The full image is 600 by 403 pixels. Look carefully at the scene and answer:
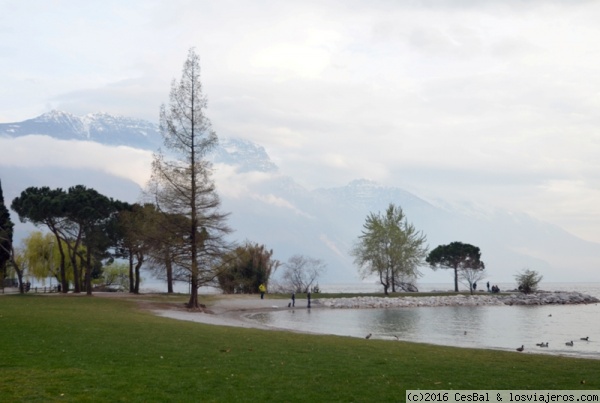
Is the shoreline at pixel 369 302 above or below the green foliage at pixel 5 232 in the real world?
below

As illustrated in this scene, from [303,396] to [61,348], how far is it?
7.95 m

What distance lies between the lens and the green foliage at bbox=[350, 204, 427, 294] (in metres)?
80.6

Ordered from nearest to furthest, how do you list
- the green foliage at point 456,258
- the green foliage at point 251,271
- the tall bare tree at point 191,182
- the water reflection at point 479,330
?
1. the water reflection at point 479,330
2. the tall bare tree at point 191,182
3. the green foliage at point 251,271
4. the green foliage at point 456,258

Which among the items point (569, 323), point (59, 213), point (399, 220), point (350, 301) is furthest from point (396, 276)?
point (59, 213)

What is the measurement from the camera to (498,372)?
46.4 feet

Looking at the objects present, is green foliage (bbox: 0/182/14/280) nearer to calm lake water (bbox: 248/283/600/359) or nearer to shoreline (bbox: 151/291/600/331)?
shoreline (bbox: 151/291/600/331)

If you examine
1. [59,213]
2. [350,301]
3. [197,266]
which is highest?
[59,213]

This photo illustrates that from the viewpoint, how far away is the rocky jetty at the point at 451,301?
6247 centimetres

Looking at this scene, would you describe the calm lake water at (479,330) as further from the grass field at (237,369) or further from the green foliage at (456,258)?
the green foliage at (456,258)

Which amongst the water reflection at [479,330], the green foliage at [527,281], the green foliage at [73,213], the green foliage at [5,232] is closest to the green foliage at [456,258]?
the green foliage at [527,281]

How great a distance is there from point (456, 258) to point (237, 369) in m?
83.7

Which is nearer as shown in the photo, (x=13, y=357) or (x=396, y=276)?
(x=13, y=357)

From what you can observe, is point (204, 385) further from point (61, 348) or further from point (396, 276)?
point (396, 276)

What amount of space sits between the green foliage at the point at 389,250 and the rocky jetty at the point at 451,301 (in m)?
8.59
